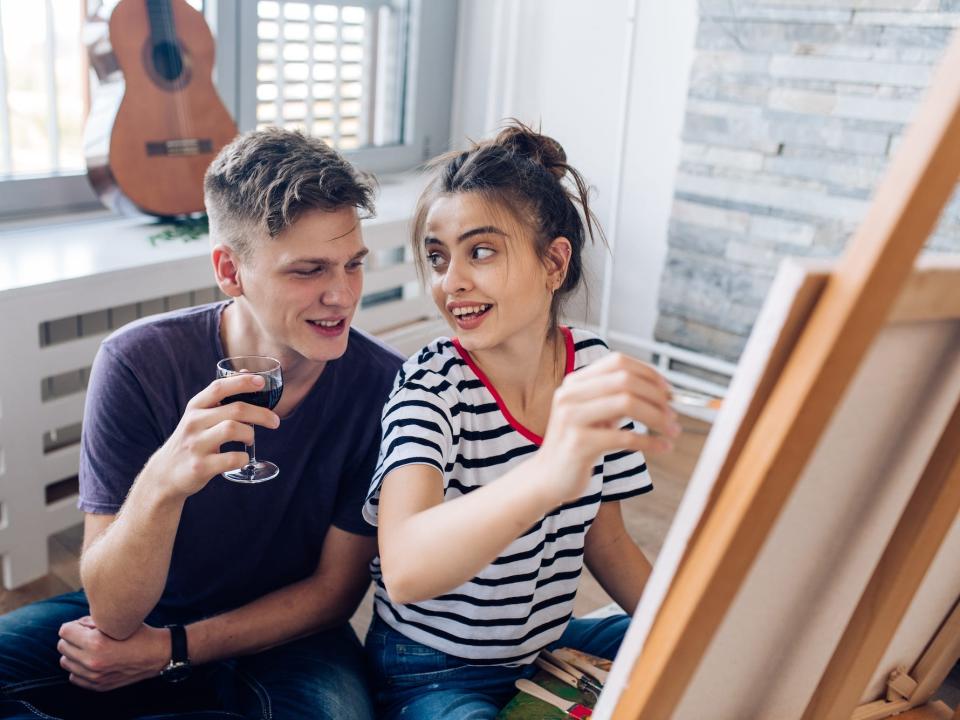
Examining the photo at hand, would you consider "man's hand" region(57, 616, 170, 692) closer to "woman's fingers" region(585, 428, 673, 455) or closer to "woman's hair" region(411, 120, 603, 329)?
"woman's hair" region(411, 120, 603, 329)

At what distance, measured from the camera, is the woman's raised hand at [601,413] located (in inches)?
26.9

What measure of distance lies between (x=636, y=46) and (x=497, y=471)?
2.44m

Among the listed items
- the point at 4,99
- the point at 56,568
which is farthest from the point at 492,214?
the point at 4,99

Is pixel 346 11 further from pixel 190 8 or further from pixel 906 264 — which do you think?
pixel 906 264

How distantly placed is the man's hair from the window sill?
0.74m

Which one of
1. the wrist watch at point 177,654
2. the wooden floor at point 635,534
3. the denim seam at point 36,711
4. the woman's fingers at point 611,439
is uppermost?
the woman's fingers at point 611,439

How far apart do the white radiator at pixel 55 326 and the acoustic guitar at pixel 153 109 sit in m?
0.13

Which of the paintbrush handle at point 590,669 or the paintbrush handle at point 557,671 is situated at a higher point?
the paintbrush handle at point 590,669

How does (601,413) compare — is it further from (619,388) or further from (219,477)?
(219,477)

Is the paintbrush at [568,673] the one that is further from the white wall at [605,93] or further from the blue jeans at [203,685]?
the white wall at [605,93]

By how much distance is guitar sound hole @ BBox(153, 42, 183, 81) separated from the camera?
2.35 meters

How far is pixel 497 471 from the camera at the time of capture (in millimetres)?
1183

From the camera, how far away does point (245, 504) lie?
1.34 meters

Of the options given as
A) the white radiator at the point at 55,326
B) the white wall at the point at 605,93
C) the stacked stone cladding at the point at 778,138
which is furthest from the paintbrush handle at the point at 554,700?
the white wall at the point at 605,93
